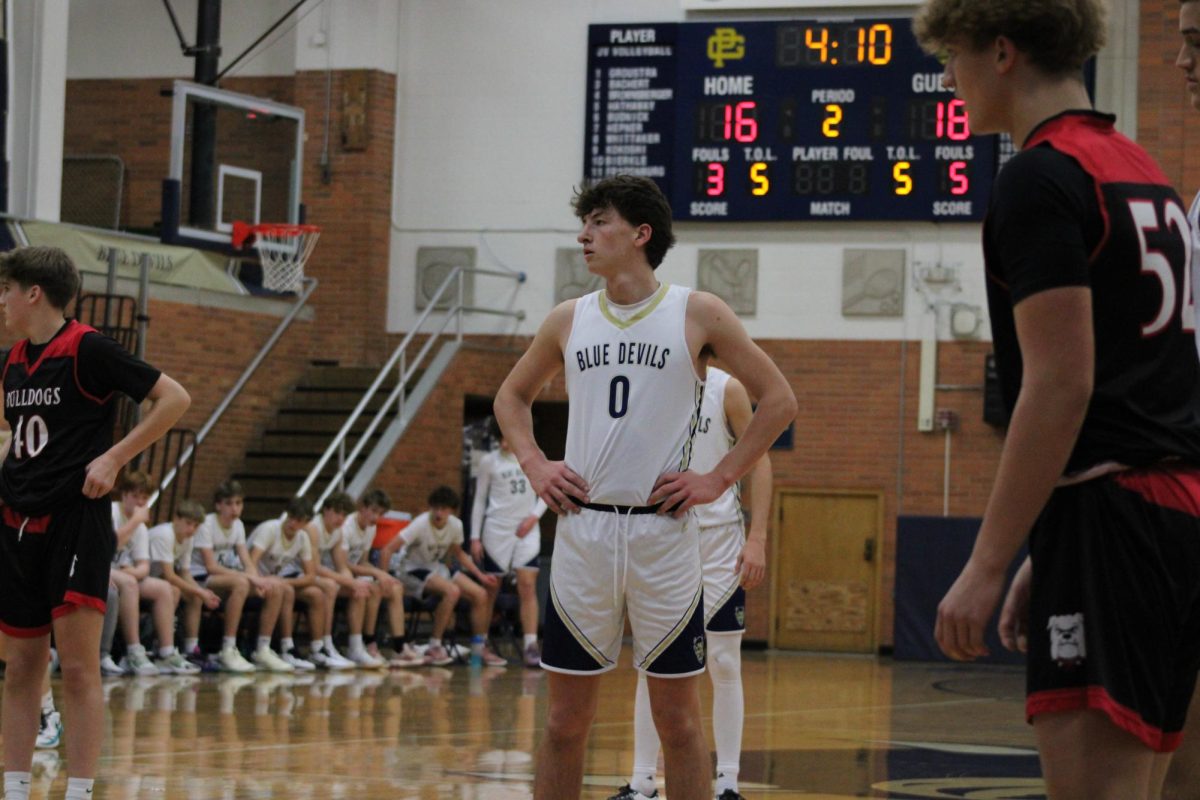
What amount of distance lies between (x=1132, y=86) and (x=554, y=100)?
6.47 m

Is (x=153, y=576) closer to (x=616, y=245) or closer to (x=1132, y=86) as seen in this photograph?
(x=616, y=245)

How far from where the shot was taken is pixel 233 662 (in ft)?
44.8

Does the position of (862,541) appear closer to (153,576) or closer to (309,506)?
(309,506)

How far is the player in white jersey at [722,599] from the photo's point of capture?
21.7ft

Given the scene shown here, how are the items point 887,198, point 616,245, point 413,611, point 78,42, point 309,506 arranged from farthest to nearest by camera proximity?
point 78,42
point 887,198
point 413,611
point 309,506
point 616,245

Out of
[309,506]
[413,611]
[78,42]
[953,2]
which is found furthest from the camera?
[78,42]

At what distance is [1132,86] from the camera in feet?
61.8

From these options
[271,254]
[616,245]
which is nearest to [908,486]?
[271,254]

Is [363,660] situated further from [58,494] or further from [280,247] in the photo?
[58,494]

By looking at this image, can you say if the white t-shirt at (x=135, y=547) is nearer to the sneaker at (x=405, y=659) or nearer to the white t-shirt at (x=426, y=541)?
the sneaker at (x=405, y=659)

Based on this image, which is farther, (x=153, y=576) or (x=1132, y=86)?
(x=1132, y=86)

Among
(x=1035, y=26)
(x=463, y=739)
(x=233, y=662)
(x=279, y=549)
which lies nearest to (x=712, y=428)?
(x=463, y=739)

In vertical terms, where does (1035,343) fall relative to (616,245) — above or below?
below

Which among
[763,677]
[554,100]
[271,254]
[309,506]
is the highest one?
[554,100]
